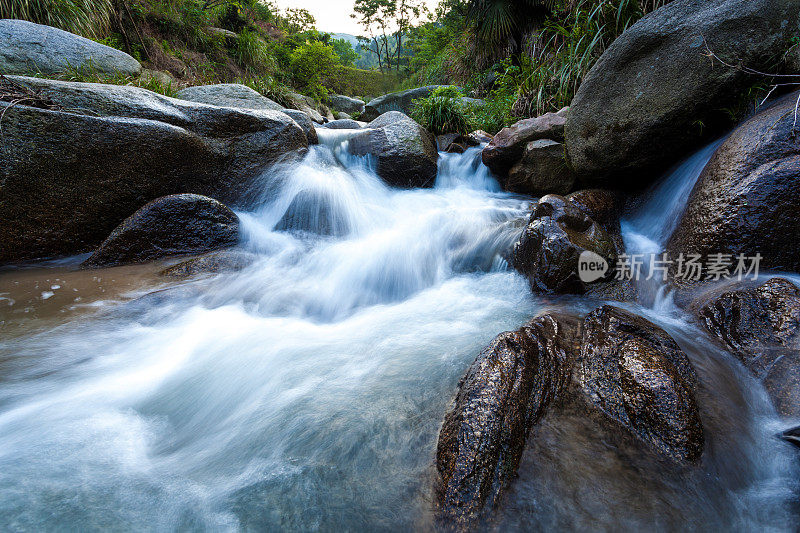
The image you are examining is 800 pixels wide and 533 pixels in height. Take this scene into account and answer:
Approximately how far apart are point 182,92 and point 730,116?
27.8 feet

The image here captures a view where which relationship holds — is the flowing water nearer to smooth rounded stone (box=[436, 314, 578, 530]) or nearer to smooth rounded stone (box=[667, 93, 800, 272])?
smooth rounded stone (box=[436, 314, 578, 530])

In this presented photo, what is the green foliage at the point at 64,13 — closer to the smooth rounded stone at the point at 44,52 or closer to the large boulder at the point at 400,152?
the smooth rounded stone at the point at 44,52

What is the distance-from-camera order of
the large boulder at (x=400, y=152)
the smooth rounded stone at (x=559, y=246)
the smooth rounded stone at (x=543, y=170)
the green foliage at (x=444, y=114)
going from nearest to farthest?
the smooth rounded stone at (x=559, y=246) < the smooth rounded stone at (x=543, y=170) < the large boulder at (x=400, y=152) < the green foliage at (x=444, y=114)

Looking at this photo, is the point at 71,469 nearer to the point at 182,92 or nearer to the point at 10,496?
the point at 10,496

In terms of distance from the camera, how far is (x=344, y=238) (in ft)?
16.3

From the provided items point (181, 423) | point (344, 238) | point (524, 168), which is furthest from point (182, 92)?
point (181, 423)

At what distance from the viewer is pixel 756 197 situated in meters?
2.31

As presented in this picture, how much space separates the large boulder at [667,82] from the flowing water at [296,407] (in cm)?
55

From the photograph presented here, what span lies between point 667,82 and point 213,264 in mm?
5001

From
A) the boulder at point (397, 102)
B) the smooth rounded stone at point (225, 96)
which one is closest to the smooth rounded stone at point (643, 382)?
the smooth rounded stone at point (225, 96)

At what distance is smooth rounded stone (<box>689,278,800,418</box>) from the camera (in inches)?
65.9

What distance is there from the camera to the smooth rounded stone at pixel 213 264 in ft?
11.5

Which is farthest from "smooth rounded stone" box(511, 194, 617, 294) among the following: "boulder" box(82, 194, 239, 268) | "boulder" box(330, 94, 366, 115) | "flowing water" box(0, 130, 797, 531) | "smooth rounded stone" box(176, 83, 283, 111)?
"boulder" box(330, 94, 366, 115)

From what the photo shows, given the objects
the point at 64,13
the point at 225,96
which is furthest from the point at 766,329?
the point at 64,13
